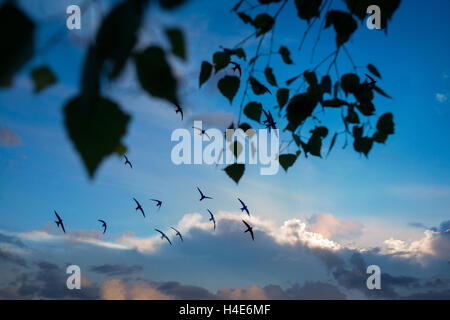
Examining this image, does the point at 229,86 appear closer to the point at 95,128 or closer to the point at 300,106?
the point at 300,106

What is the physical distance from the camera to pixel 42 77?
67 cm

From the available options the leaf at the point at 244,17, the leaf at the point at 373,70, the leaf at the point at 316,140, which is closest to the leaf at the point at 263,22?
the leaf at the point at 244,17

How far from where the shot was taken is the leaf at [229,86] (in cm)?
182

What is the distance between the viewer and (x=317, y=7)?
1.79 meters

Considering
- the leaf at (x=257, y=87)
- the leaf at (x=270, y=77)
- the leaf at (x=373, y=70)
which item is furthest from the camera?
the leaf at (x=257, y=87)

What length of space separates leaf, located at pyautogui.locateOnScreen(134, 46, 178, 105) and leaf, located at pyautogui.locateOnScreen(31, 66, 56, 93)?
0.22 metres

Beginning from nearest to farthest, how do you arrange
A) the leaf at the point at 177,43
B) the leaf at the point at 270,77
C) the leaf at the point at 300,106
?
the leaf at the point at 177,43 → the leaf at the point at 300,106 → the leaf at the point at 270,77

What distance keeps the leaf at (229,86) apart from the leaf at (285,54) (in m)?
0.61

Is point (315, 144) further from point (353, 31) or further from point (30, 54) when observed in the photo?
point (30, 54)

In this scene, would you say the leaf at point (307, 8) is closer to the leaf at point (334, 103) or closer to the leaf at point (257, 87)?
the leaf at point (334, 103)
